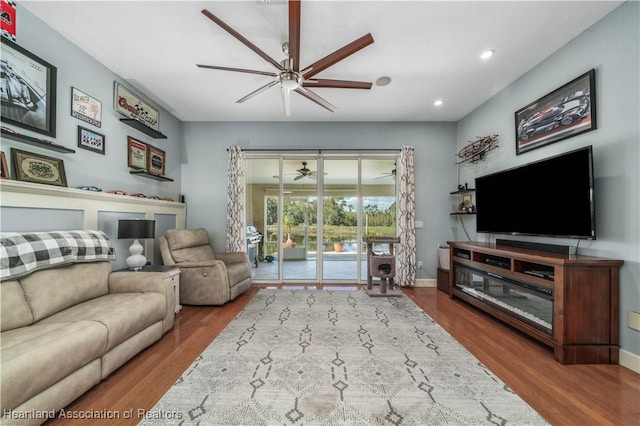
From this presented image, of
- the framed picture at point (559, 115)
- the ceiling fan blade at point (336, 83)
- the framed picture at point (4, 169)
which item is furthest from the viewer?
the ceiling fan blade at point (336, 83)

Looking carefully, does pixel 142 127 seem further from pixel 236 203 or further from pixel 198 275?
pixel 198 275

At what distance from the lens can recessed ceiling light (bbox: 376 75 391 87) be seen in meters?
3.10

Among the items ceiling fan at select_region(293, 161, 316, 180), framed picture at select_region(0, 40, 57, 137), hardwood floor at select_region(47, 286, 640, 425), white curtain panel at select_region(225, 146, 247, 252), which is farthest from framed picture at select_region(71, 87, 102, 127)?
ceiling fan at select_region(293, 161, 316, 180)

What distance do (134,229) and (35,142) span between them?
1.06 meters

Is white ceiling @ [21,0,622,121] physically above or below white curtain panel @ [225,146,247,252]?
above

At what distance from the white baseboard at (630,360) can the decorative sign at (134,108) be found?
5562 millimetres

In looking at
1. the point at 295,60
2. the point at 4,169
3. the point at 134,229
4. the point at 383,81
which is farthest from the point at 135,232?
the point at 383,81

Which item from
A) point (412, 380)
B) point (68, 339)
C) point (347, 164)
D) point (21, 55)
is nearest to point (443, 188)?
point (347, 164)

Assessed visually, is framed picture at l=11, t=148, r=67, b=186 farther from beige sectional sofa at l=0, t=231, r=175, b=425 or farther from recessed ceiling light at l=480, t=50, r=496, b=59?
recessed ceiling light at l=480, t=50, r=496, b=59

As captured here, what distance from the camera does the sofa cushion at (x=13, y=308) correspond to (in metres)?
1.60

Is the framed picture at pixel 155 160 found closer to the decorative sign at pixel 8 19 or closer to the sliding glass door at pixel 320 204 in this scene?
the sliding glass door at pixel 320 204

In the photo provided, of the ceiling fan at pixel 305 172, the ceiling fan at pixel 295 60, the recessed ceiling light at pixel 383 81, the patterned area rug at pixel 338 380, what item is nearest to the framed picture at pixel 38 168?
the ceiling fan at pixel 295 60

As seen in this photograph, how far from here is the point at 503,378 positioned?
184cm

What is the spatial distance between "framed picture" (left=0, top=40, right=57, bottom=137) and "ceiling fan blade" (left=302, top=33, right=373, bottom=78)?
7.63 feet
